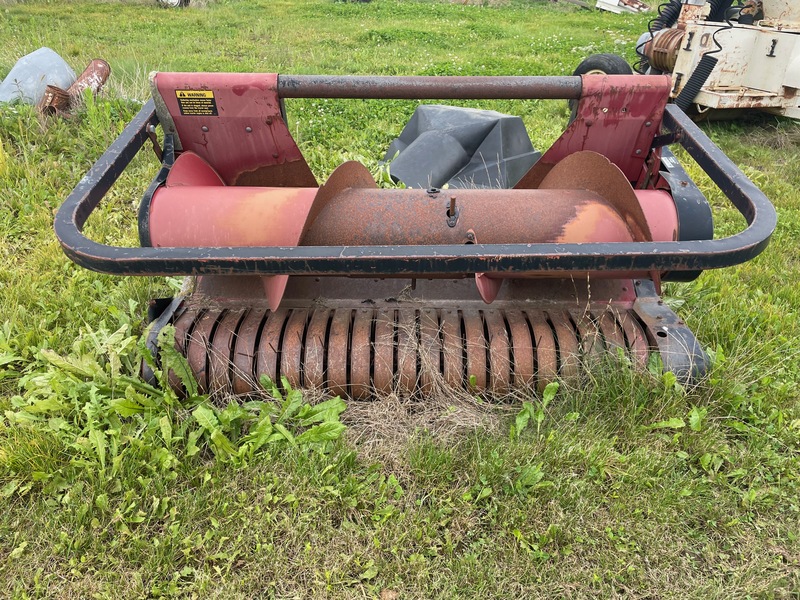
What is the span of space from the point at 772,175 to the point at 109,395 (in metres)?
5.44

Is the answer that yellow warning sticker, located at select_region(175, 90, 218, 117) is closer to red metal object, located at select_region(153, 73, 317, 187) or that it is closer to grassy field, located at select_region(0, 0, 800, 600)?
red metal object, located at select_region(153, 73, 317, 187)

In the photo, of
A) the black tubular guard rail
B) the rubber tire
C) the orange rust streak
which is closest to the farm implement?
the orange rust streak

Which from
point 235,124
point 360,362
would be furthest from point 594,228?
point 235,124

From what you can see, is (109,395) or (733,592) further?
(109,395)

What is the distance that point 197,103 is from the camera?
252 centimetres

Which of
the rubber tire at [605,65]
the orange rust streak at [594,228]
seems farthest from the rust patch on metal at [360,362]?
the rubber tire at [605,65]

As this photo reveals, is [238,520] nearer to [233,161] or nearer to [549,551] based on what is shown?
[549,551]

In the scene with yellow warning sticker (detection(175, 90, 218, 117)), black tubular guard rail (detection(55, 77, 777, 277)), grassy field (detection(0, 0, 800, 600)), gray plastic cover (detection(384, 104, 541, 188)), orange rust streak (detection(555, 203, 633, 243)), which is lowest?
grassy field (detection(0, 0, 800, 600))

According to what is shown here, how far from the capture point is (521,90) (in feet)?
8.15

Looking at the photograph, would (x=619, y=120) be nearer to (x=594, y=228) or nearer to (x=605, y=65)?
(x=594, y=228)

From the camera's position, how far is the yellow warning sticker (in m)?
2.49

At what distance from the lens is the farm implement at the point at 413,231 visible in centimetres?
226

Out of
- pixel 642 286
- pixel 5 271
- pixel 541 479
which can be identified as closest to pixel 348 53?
pixel 5 271

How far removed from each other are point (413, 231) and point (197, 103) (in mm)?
1124
